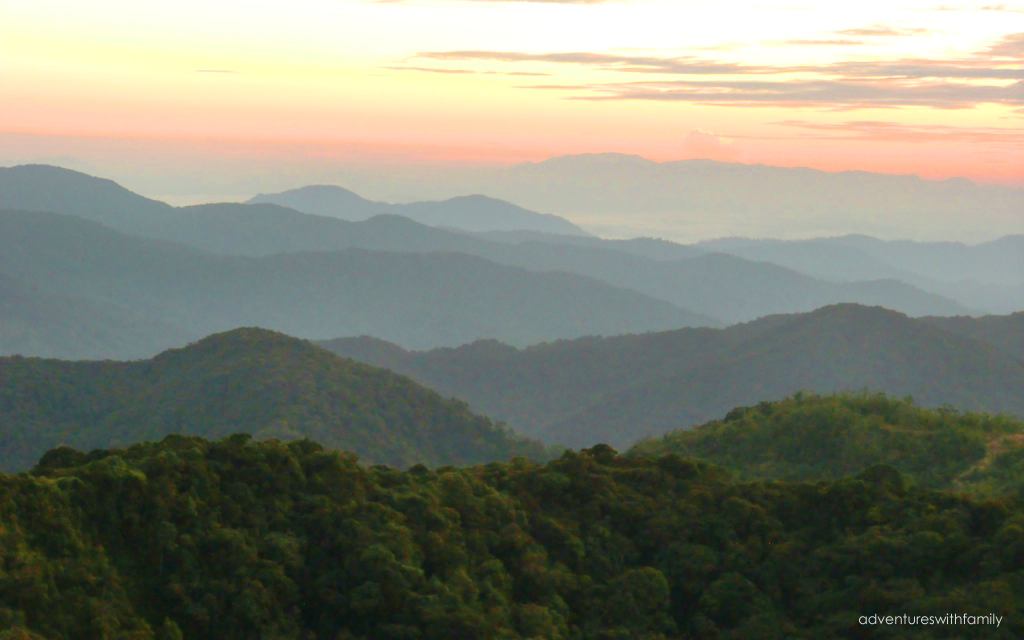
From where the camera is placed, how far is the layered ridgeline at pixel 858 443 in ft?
140

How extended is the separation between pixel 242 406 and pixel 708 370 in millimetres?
76087

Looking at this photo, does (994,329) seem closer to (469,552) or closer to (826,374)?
(826,374)

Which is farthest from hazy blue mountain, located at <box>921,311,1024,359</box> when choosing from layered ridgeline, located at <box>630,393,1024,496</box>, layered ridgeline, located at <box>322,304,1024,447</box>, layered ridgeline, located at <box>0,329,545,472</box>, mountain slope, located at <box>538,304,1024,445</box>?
layered ridgeline, located at <box>630,393,1024,496</box>

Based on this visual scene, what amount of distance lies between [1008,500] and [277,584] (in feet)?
57.1

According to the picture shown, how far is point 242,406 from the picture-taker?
8850 centimetres

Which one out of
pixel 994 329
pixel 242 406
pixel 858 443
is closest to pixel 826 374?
pixel 994 329

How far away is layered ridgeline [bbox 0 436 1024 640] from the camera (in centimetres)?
2048

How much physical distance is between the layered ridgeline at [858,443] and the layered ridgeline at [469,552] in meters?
13.2

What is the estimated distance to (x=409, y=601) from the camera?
2155 centimetres

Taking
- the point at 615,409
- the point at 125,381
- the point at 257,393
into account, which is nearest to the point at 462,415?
the point at 257,393

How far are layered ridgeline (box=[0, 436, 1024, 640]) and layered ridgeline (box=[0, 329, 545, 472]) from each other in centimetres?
5522

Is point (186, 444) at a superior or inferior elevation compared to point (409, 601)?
superior

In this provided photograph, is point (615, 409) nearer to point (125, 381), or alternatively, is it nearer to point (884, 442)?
point (125, 381)

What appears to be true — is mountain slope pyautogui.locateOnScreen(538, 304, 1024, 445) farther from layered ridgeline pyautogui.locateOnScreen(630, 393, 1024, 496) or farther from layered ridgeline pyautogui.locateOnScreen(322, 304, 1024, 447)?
layered ridgeline pyautogui.locateOnScreen(630, 393, 1024, 496)
